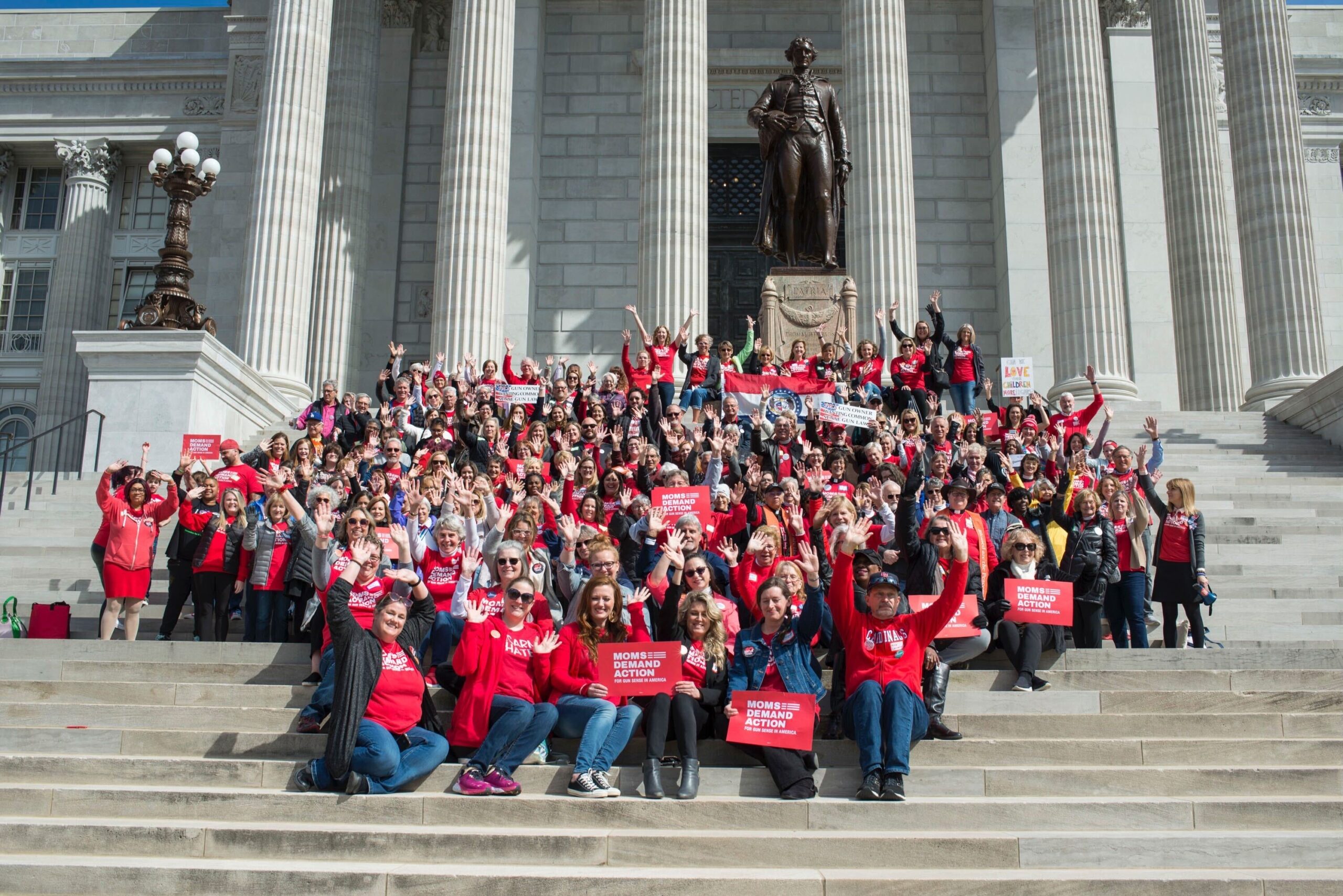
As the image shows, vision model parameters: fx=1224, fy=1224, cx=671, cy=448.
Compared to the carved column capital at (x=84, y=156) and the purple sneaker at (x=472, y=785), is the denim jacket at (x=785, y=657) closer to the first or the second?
the purple sneaker at (x=472, y=785)

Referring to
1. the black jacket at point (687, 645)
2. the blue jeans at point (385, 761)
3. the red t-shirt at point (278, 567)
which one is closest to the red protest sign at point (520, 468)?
the red t-shirt at point (278, 567)

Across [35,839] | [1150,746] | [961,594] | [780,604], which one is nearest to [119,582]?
[35,839]

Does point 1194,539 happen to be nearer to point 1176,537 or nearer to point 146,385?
point 1176,537

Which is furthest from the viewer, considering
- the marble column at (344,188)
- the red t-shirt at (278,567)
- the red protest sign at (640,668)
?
the marble column at (344,188)

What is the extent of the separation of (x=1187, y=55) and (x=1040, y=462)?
17.4 meters

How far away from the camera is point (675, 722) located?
8.17m

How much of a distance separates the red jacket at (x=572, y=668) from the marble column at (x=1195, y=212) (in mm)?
20879

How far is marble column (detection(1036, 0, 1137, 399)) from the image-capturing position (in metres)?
23.9

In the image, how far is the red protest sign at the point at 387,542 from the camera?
9.97m

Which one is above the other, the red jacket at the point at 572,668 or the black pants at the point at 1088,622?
the black pants at the point at 1088,622

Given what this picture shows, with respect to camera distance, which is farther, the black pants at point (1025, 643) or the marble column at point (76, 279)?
the marble column at point (76, 279)

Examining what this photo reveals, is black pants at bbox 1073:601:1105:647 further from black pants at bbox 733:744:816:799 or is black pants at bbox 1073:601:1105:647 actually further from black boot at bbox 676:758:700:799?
black boot at bbox 676:758:700:799

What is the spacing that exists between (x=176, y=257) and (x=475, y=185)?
7.19 m

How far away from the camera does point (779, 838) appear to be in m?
7.26
